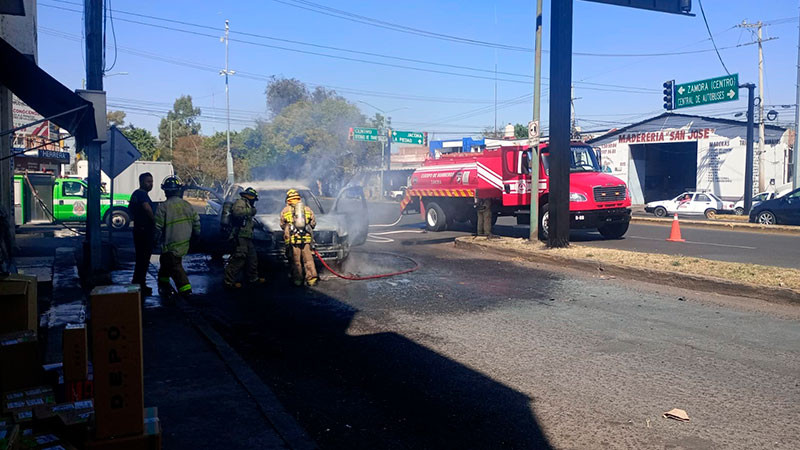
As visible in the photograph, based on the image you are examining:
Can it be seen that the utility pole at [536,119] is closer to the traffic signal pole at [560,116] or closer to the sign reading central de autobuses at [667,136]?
the traffic signal pole at [560,116]

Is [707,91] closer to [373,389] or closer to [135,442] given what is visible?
[373,389]

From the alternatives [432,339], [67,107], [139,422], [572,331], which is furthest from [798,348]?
[67,107]

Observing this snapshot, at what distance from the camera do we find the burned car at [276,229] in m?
10.2

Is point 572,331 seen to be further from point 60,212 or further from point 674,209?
point 674,209

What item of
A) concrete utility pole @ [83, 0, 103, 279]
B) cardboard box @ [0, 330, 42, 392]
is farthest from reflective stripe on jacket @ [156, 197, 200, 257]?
cardboard box @ [0, 330, 42, 392]

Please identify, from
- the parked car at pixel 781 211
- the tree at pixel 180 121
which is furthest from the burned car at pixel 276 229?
the tree at pixel 180 121

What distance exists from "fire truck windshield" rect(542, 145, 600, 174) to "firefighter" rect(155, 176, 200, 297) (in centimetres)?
1050

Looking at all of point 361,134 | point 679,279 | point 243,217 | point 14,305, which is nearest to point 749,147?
point 679,279

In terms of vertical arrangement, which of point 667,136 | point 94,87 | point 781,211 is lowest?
point 781,211

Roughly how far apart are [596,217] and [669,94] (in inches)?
566

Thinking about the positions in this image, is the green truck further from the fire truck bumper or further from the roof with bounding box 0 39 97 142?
the fire truck bumper

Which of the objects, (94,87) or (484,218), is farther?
(484,218)

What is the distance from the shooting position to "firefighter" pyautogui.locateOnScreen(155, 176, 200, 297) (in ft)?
27.3

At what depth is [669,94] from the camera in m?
26.8
